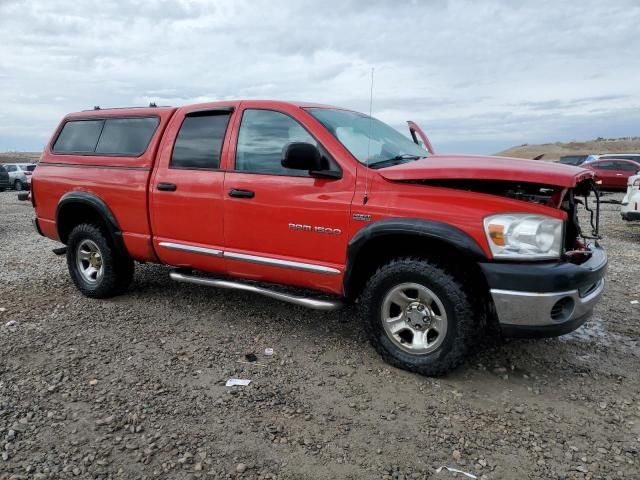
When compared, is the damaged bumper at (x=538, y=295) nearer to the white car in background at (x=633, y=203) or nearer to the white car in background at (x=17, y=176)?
the white car in background at (x=633, y=203)

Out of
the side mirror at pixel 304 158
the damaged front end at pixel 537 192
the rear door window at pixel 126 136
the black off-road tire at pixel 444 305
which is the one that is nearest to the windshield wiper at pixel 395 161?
the side mirror at pixel 304 158

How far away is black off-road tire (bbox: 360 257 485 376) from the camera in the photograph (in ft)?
10.6

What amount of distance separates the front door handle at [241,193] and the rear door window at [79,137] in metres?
2.03

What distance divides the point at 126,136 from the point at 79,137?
806mm

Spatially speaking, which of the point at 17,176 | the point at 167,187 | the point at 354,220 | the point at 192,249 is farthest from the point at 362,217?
the point at 17,176

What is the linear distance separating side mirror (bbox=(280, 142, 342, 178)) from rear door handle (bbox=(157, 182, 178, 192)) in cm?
133

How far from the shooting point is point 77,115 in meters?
5.52

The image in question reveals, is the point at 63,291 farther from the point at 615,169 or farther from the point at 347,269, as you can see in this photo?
the point at 615,169

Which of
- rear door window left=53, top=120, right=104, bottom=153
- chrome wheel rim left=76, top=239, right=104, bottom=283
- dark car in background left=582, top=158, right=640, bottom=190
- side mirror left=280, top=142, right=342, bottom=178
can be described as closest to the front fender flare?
side mirror left=280, top=142, right=342, bottom=178

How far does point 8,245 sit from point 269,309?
620 cm

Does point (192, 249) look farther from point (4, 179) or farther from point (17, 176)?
point (17, 176)

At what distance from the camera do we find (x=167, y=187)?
175 inches

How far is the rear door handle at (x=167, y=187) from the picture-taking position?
4.41m

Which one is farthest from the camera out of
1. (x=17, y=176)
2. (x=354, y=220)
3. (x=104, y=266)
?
(x=17, y=176)
